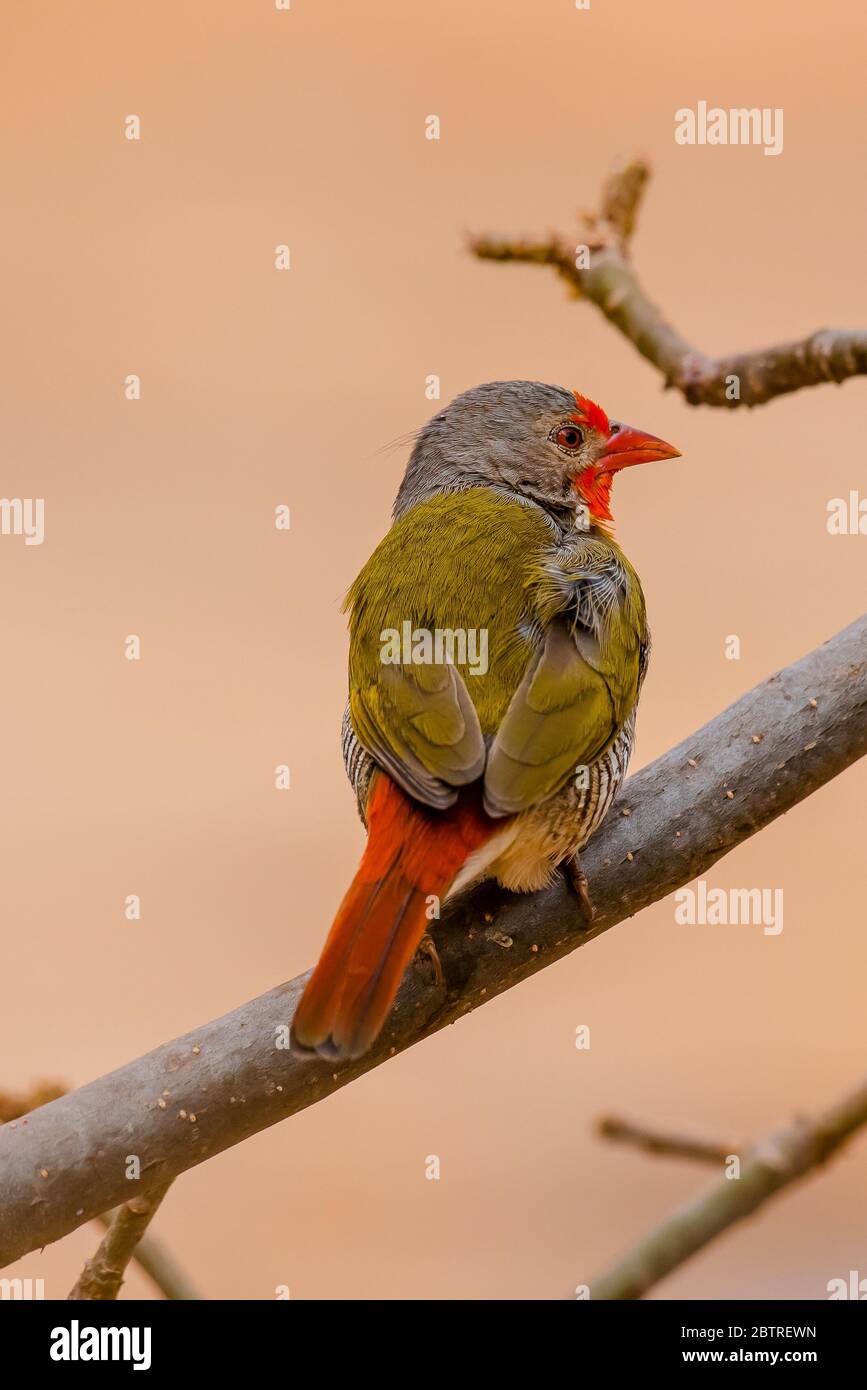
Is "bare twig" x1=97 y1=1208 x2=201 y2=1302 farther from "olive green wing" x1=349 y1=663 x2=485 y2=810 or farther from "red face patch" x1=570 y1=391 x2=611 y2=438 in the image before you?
"red face patch" x1=570 y1=391 x2=611 y2=438

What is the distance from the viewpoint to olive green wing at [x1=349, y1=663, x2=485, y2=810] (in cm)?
209

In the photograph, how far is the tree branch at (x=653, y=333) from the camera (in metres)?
2.11

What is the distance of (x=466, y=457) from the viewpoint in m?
2.86

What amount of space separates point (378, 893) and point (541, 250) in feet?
3.77

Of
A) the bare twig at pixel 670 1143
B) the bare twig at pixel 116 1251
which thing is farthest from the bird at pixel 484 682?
the bare twig at pixel 116 1251

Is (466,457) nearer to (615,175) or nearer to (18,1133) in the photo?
(615,175)

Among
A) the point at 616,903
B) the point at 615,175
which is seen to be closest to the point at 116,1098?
the point at 616,903

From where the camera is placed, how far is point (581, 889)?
2168mm

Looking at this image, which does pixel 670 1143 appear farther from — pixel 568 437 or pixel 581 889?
pixel 568 437

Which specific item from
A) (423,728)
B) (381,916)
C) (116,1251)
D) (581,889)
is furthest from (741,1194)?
(116,1251)

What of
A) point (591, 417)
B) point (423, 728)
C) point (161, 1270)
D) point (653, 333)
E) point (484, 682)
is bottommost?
point (161, 1270)

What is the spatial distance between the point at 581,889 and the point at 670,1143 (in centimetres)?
42

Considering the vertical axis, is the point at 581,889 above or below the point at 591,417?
below

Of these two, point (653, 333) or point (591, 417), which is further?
point (591, 417)
